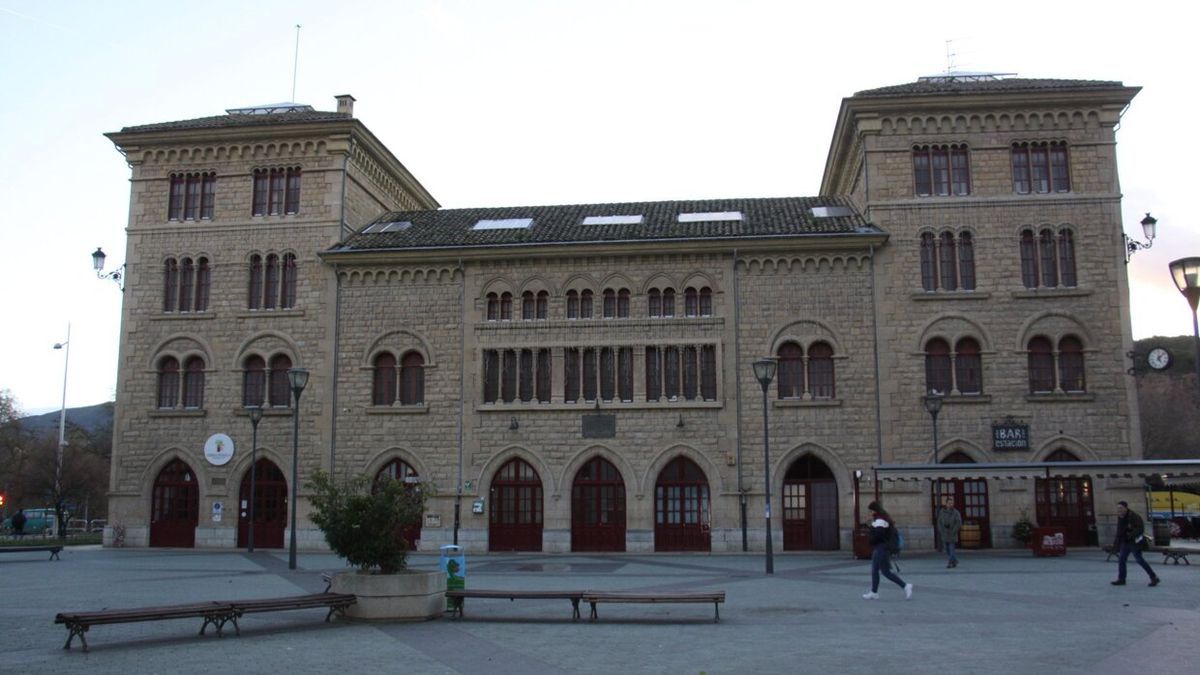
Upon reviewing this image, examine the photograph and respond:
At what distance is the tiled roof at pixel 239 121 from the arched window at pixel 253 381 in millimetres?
8341

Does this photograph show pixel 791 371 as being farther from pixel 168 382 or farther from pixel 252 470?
pixel 168 382

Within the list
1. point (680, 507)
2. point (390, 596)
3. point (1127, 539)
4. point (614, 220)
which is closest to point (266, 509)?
point (680, 507)

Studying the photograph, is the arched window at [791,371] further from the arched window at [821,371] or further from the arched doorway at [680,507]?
the arched doorway at [680,507]

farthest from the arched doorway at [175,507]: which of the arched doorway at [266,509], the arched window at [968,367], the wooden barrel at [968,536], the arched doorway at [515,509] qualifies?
the arched window at [968,367]

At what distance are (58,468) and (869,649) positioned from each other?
5349 cm

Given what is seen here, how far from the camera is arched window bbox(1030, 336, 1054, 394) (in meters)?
29.8

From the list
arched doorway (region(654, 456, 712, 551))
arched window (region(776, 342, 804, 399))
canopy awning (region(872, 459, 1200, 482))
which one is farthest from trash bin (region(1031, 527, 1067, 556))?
arched doorway (region(654, 456, 712, 551))

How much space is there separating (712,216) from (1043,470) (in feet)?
45.4

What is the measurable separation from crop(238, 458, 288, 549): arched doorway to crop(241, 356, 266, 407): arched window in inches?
82.8

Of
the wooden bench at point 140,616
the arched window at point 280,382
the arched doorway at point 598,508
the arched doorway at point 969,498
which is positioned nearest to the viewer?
the wooden bench at point 140,616

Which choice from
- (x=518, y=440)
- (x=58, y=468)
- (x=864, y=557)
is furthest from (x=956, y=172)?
(x=58, y=468)

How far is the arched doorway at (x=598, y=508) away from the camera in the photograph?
3069 cm

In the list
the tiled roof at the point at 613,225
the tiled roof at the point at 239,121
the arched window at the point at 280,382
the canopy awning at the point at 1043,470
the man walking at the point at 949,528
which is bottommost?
the man walking at the point at 949,528

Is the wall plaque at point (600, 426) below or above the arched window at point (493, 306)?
below
